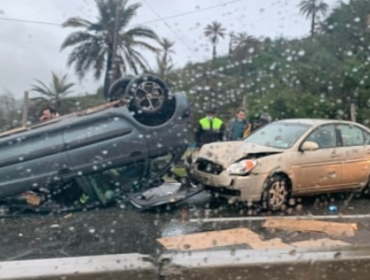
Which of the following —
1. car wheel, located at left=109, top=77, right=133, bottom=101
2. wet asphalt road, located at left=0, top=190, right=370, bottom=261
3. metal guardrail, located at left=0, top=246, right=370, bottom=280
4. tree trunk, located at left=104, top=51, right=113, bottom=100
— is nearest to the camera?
metal guardrail, located at left=0, top=246, right=370, bottom=280

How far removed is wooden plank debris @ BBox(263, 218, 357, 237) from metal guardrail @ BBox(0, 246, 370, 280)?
3444 mm

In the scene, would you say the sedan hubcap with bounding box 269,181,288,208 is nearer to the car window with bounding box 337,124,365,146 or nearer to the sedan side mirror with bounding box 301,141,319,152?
the sedan side mirror with bounding box 301,141,319,152

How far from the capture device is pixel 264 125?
31.9 ft

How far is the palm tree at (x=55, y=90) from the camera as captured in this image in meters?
7.36

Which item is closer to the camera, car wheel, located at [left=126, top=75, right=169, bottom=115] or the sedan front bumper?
car wheel, located at [left=126, top=75, right=169, bottom=115]

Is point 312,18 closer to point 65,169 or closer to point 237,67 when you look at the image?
point 237,67

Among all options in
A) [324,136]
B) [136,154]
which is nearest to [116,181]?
[136,154]

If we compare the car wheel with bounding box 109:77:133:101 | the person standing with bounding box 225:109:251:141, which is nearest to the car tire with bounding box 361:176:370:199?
the person standing with bounding box 225:109:251:141

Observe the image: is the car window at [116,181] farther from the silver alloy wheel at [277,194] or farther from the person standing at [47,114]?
the silver alloy wheel at [277,194]

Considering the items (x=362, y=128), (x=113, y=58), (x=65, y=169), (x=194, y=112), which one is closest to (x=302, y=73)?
(x=362, y=128)

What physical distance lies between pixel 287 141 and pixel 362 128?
1.41 m

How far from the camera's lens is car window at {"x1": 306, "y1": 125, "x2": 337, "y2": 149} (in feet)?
29.6

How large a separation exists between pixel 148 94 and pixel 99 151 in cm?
95

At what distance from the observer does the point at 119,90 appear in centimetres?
800
